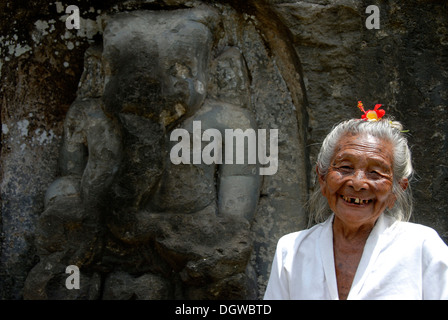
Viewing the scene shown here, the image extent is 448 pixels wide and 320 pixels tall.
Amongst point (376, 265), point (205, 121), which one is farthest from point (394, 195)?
point (205, 121)

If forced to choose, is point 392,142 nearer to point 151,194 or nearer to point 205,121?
point 205,121

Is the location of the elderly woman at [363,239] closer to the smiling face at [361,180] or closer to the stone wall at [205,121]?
the smiling face at [361,180]

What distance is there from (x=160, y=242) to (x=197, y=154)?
0.42 metres

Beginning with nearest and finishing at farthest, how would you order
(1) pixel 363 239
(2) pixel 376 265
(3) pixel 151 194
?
(2) pixel 376 265, (1) pixel 363 239, (3) pixel 151 194

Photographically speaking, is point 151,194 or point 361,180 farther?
point 151,194

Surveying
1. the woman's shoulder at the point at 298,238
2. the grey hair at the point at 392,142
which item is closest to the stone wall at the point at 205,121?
the woman's shoulder at the point at 298,238

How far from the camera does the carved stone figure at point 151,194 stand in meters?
3.17

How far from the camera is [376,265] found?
235 cm

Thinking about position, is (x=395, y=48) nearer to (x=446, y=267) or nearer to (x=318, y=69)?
(x=318, y=69)

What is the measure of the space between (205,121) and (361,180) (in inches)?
42.1

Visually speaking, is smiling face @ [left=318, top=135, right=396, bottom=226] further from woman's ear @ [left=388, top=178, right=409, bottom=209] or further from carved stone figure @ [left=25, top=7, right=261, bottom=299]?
carved stone figure @ [left=25, top=7, right=261, bottom=299]

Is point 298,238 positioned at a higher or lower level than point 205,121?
lower

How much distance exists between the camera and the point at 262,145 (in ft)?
11.4

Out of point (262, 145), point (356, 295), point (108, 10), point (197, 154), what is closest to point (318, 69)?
point (262, 145)
